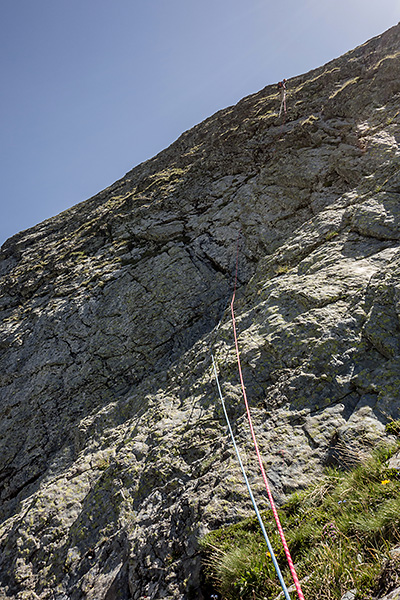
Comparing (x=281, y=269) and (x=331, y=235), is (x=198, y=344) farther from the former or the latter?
(x=331, y=235)

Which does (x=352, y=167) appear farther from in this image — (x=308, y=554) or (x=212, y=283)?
(x=308, y=554)

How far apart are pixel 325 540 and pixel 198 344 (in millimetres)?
7554

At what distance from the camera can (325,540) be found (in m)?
3.80

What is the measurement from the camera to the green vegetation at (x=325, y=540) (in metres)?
3.21

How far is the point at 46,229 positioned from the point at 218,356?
23.4 meters

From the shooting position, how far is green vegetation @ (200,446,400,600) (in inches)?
127

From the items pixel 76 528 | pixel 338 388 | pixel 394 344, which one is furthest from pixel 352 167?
pixel 76 528

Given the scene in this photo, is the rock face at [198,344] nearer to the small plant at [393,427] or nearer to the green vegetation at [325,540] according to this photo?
the small plant at [393,427]

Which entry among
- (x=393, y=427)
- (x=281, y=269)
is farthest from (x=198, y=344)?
(x=393, y=427)

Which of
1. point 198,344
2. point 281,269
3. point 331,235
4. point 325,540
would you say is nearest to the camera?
point 325,540

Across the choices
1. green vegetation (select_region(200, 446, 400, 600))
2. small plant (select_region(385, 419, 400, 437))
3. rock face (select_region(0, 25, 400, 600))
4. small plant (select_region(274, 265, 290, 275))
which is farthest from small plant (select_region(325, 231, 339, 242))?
green vegetation (select_region(200, 446, 400, 600))

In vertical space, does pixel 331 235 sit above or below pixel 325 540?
above

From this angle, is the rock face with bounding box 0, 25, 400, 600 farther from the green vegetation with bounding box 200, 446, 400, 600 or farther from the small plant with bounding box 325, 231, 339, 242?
the green vegetation with bounding box 200, 446, 400, 600

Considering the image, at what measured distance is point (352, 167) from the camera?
14.0 meters
